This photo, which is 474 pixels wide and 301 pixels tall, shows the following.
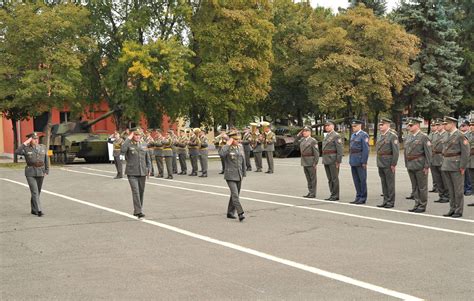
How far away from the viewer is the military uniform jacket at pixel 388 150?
12.6m

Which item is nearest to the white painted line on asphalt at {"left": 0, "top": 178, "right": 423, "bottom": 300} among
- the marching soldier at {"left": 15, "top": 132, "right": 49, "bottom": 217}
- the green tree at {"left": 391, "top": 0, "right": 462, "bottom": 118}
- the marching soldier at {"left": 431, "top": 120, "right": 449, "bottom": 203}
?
the marching soldier at {"left": 15, "top": 132, "right": 49, "bottom": 217}

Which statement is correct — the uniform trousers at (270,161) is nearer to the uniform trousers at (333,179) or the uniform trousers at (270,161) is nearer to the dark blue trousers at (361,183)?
the uniform trousers at (333,179)

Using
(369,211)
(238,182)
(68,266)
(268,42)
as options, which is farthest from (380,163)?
(268,42)

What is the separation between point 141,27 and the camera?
111 ft

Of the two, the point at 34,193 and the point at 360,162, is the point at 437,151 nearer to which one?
the point at 360,162

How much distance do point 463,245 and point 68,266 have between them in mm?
5547

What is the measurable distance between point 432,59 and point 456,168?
30057 mm

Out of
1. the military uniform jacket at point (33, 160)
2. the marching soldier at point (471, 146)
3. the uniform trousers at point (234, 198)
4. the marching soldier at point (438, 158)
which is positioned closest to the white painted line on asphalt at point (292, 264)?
the uniform trousers at point (234, 198)

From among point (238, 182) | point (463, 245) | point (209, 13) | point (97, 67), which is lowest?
point (463, 245)

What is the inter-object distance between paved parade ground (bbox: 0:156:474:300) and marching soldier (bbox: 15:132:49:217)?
0.45 m

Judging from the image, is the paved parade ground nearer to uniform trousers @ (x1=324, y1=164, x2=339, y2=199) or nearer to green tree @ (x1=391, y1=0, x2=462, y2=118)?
uniform trousers @ (x1=324, y1=164, x2=339, y2=199)

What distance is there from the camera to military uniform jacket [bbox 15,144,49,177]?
12414 millimetres

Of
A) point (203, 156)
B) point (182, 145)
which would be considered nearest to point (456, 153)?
point (203, 156)

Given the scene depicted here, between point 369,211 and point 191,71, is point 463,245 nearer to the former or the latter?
point 369,211
